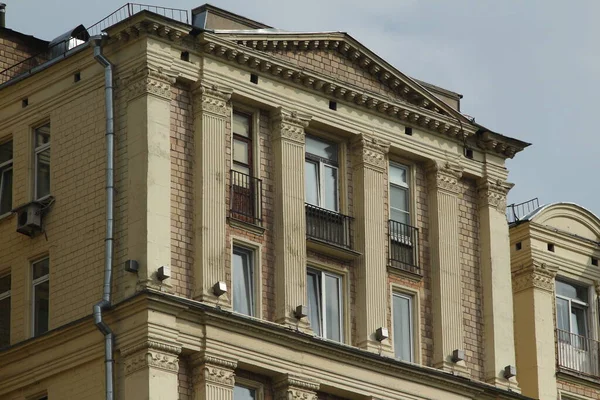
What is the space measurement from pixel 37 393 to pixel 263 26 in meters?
11.1

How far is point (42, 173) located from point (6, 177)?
4.84 ft

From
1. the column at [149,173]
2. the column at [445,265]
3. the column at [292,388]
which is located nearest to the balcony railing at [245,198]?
the column at [149,173]

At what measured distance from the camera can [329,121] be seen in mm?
55812

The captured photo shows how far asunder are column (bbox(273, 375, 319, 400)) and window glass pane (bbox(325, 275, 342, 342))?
6.58ft

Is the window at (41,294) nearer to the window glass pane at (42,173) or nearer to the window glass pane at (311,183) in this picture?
the window glass pane at (42,173)

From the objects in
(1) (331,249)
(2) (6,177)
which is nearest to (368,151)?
(1) (331,249)

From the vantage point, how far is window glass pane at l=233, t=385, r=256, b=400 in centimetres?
A: 5169

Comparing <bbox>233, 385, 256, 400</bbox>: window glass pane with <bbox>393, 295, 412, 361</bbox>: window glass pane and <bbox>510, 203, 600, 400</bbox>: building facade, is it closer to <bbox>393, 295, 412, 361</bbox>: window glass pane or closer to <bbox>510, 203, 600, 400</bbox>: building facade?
<bbox>393, 295, 412, 361</bbox>: window glass pane

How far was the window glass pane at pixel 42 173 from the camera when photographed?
178 feet

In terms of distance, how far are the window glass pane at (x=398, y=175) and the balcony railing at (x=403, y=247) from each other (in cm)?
120

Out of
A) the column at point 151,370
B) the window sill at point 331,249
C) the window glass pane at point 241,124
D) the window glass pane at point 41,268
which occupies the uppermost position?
the window glass pane at point 241,124

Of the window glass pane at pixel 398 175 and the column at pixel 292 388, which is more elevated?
the window glass pane at pixel 398 175

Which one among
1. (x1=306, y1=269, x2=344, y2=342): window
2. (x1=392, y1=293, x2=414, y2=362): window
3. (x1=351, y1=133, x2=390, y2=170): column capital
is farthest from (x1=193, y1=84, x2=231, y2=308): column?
(x1=392, y1=293, x2=414, y2=362): window

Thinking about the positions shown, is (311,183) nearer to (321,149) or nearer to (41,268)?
(321,149)
